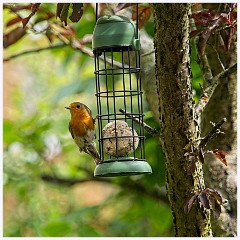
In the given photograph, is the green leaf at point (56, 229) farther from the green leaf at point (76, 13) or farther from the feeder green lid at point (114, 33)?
the green leaf at point (76, 13)

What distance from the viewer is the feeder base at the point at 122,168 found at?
2.85 meters

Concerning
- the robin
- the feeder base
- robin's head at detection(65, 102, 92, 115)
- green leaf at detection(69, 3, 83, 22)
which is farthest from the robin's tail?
green leaf at detection(69, 3, 83, 22)

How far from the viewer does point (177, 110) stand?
271cm

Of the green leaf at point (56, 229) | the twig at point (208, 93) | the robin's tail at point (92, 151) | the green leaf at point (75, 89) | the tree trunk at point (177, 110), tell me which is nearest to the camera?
the tree trunk at point (177, 110)

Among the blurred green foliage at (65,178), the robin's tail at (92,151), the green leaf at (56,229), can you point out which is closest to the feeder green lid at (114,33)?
the robin's tail at (92,151)

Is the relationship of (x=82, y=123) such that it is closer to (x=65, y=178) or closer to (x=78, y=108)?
(x=78, y=108)

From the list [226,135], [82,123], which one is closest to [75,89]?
[82,123]

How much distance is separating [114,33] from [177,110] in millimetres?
417

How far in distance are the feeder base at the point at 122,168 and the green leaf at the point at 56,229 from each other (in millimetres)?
1567

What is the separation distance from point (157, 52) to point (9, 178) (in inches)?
103

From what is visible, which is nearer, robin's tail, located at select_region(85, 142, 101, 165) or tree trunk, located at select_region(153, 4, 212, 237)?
tree trunk, located at select_region(153, 4, 212, 237)

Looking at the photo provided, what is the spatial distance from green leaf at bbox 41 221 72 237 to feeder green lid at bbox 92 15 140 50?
1.81 meters

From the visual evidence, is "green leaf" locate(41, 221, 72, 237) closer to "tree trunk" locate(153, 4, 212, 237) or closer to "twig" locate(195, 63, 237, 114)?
"tree trunk" locate(153, 4, 212, 237)

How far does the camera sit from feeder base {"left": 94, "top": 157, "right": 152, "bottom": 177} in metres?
2.85
